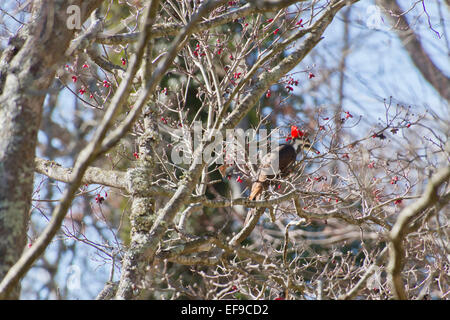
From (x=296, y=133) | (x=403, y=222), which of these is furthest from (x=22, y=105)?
(x=296, y=133)

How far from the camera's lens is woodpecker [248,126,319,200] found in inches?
171

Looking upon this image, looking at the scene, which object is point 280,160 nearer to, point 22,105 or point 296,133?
point 296,133

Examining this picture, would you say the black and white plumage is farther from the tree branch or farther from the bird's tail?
the tree branch

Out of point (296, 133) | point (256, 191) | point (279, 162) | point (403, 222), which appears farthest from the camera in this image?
point (279, 162)

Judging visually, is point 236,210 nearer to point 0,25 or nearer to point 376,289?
point 376,289

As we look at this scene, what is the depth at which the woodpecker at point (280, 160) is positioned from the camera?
171 inches

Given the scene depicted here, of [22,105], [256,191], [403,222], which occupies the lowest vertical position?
[403,222]

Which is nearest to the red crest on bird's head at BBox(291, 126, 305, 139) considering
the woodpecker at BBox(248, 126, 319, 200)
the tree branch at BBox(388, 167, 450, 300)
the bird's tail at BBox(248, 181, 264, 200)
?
the woodpecker at BBox(248, 126, 319, 200)

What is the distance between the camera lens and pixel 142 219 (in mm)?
3295

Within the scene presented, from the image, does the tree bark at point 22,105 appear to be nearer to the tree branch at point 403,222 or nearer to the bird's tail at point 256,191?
the tree branch at point 403,222

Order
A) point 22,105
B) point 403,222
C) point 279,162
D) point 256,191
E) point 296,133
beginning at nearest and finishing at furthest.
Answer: point 403,222 → point 22,105 → point 296,133 → point 256,191 → point 279,162

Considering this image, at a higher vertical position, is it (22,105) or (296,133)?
(296,133)

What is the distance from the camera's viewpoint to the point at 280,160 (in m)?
5.14
